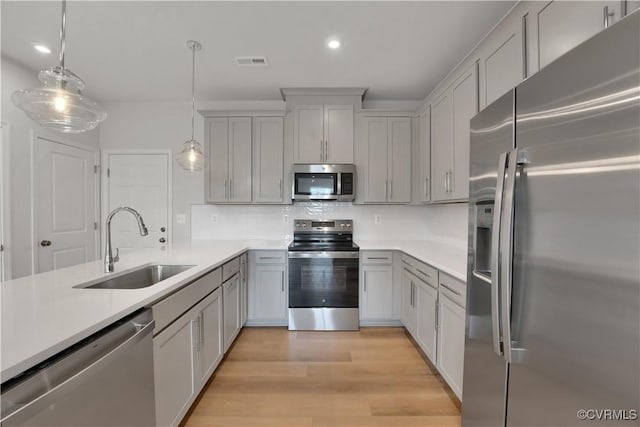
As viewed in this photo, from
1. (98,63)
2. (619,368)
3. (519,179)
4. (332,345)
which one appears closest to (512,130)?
(519,179)

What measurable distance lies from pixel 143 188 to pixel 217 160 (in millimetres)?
1136

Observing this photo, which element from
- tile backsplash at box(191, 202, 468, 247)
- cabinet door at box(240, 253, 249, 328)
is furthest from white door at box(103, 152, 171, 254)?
cabinet door at box(240, 253, 249, 328)

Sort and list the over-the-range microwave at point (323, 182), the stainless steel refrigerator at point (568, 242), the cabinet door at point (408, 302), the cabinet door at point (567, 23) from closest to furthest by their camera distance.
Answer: the stainless steel refrigerator at point (568, 242), the cabinet door at point (567, 23), the cabinet door at point (408, 302), the over-the-range microwave at point (323, 182)

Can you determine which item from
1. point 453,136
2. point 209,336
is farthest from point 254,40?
point 209,336

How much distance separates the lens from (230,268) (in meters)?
2.46

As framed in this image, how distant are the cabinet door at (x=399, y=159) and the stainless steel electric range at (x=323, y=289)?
882 mm

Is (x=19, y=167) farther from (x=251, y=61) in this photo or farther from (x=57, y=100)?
(x=251, y=61)

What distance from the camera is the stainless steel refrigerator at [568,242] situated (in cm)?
67

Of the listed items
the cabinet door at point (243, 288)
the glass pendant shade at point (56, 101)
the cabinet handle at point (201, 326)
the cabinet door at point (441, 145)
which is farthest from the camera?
the cabinet door at point (243, 288)

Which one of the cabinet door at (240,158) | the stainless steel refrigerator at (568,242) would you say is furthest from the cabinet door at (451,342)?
the cabinet door at (240,158)

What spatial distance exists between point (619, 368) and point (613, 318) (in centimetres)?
12

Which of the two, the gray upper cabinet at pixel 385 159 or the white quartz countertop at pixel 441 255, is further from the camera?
the gray upper cabinet at pixel 385 159

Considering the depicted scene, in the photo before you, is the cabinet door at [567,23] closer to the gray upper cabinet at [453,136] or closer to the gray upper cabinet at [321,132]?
the gray upper cabinet at [453,136]

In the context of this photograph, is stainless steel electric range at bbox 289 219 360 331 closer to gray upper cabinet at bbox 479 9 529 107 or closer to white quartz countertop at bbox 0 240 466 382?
white quartz countertop at bbox 0 240 466 382
